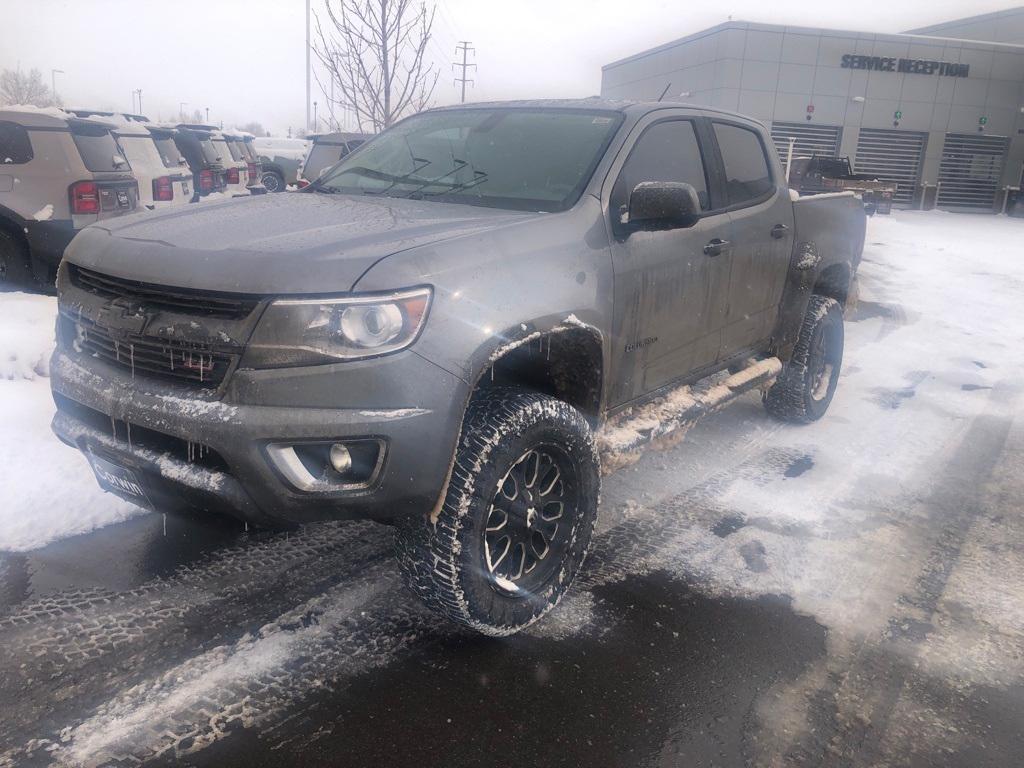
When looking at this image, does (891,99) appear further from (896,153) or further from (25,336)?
(25,336)

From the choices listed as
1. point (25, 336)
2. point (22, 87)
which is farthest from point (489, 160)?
point (22, 87)

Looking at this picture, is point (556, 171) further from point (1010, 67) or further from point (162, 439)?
point (1010, 67)

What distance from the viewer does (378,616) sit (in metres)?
3.07

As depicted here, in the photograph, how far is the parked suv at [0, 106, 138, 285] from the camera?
23.7ft

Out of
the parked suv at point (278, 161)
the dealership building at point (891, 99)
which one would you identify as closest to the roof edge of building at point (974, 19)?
the dealership building at point (891, 99)

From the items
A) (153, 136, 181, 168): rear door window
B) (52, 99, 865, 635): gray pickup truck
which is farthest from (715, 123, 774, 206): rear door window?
(153, 136, 181, 168): rear door window

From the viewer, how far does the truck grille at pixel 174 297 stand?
2.43 m

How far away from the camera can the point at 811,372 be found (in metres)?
5.49

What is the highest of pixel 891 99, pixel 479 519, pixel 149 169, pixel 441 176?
pixel 891 99

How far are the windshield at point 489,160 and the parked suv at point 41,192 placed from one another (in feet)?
14.6

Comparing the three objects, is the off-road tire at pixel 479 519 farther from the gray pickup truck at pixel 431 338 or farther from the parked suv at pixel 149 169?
the parked suv at pixel 149 169

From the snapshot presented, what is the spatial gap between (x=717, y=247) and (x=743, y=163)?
882 millimetres

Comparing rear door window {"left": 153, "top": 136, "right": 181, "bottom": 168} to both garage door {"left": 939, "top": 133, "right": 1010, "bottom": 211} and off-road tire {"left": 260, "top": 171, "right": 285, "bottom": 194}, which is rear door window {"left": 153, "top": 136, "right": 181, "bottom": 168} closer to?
off-road tire {"left": 260, "top": 171, "right": 285, "bottom": 194}

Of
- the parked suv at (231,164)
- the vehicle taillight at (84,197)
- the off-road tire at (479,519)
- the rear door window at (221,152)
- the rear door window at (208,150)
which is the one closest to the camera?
the off-road tire at (479,519)
